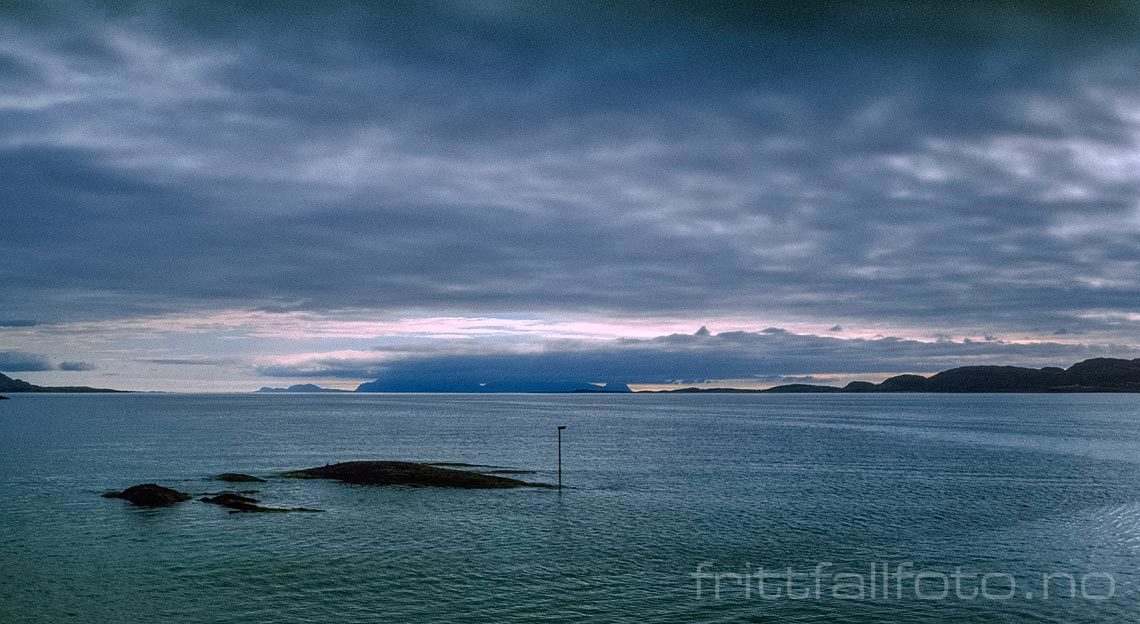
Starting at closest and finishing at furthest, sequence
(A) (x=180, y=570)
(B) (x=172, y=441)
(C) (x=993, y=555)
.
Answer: (A) (x=180, y=570) < (C) (x=993, y=555) < (B) (x=172, y=441)

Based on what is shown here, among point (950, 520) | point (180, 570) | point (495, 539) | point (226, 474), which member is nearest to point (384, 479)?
point (226, 474)

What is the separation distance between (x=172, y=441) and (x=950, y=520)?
12945 cm

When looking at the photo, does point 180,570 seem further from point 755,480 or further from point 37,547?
point 755,480

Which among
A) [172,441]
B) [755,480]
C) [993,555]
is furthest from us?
[172,441]

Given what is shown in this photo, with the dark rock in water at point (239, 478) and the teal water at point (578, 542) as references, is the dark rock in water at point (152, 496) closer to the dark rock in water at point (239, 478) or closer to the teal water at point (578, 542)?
the teal water at point (578, 542)

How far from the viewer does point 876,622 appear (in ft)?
119

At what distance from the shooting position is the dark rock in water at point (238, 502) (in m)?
61.5

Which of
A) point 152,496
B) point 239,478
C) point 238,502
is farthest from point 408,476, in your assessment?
point 152,496

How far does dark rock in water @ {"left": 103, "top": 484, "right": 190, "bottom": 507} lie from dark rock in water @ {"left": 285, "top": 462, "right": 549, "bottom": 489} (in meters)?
16.6

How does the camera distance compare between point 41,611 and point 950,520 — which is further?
point 950,520

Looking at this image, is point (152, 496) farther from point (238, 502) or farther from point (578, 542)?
point (578, 542)

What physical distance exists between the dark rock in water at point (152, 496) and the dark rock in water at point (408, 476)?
1665 centimetres

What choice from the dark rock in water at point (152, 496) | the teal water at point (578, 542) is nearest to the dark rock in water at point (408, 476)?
the teal water at point (578, 542)

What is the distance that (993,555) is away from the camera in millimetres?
49156
